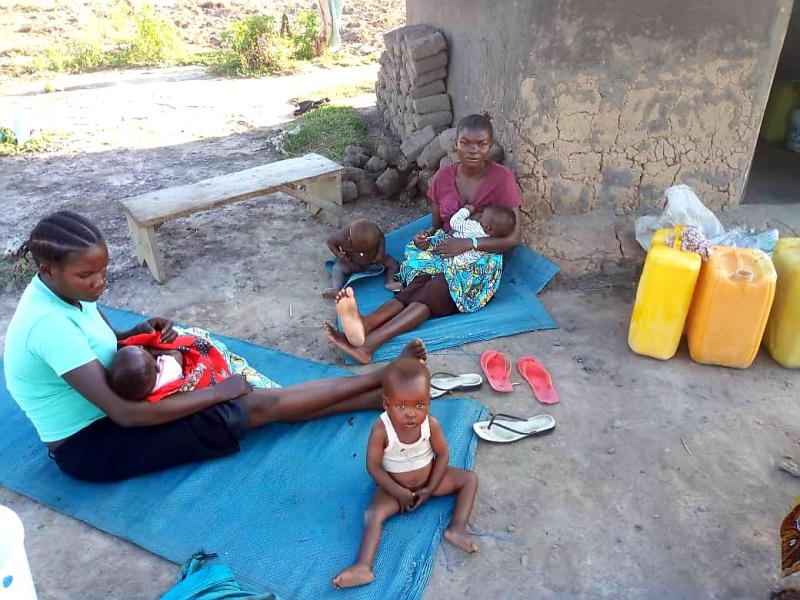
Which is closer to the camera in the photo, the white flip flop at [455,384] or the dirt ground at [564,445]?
the dirt ground at [564,445]

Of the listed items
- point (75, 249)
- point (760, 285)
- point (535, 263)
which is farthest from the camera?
point (535, 263)

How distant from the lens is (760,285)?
294 centimetres

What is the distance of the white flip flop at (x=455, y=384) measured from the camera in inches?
116

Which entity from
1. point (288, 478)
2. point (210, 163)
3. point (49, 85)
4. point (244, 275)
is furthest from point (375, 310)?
point (49, 85)

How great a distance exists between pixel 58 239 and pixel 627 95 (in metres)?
2.96

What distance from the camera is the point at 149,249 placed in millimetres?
3875

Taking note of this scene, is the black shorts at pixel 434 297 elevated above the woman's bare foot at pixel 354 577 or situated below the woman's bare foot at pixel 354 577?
above

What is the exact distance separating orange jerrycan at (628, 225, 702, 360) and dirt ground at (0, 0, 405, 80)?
31.0ft

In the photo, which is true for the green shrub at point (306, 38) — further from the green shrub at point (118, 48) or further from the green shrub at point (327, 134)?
the green shrub at point (327, 134)

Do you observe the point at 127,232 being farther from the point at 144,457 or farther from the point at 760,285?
the point at 760,285

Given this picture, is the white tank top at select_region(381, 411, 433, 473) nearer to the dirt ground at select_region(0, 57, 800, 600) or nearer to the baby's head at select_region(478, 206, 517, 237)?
the dirt ground at select_region(0, 57, 800, 600)

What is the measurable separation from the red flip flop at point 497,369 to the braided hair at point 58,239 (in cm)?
180

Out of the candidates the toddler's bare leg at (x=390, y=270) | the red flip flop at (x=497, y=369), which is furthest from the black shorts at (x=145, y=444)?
the toddler's bare leg at (x=390, y=270)

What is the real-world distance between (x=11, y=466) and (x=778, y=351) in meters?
3.49
